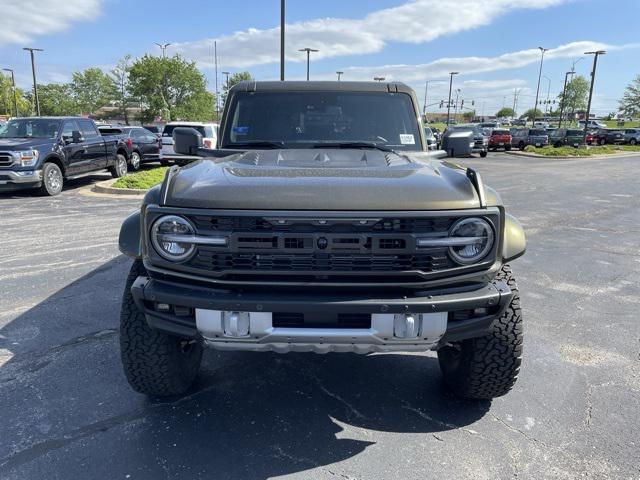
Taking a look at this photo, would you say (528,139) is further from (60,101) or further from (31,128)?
(60,101)

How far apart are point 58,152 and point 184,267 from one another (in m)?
11.0

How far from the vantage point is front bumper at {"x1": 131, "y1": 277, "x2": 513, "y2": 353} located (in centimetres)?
225

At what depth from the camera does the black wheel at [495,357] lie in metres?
2.71

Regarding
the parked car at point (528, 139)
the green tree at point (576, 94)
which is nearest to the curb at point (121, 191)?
the parked car at point (528, 139)

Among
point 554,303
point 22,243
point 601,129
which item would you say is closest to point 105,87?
point 601,129

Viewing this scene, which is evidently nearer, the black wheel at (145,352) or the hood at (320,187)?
the hood at (320,187)

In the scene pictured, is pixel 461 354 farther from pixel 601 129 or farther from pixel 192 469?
pixel 601 129

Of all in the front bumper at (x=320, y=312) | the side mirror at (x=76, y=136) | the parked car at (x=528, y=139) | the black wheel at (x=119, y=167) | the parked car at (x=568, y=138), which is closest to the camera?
the front bumper at (x=320, y=312)

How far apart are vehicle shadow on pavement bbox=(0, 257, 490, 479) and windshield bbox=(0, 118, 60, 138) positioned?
9.33 meters

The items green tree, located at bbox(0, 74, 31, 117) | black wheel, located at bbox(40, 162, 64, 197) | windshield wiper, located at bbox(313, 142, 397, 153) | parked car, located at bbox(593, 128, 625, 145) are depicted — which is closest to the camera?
windshield wiper, located at bbox(313, 142, 397, 153)

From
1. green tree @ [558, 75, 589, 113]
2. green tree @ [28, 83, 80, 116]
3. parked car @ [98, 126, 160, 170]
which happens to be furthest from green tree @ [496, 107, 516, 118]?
parked car @ [98, 126, 160, 170]

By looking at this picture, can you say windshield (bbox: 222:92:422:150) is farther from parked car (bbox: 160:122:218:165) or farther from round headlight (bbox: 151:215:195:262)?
parked car (bbox: 160:122:218:165)

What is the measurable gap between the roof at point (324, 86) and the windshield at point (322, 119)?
1.6 inches

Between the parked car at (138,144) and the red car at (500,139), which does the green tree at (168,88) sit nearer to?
the red car at (500,139)
